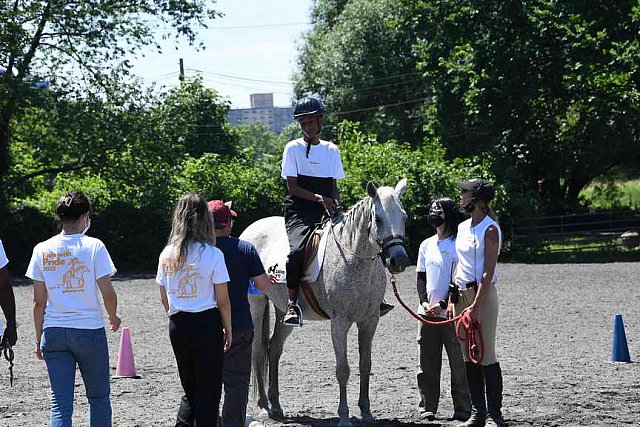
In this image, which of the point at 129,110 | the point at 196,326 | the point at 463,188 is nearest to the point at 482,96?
the point at 129,110

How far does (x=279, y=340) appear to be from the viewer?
29.7 ft

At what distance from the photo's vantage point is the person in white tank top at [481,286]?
715 centimetres

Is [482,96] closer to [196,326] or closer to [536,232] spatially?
Answer: [536,232]

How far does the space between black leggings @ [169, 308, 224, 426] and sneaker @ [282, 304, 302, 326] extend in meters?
2.24

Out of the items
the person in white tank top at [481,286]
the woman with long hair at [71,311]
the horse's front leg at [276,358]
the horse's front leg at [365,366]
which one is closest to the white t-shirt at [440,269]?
the horse's front leg at [365,366]

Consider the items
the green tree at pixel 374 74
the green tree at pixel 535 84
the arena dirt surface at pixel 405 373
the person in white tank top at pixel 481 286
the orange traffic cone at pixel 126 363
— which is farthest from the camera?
the green tree at pixel 374 74

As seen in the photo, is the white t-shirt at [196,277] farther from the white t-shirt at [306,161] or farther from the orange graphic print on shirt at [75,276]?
the white t-shirt at [306,161]

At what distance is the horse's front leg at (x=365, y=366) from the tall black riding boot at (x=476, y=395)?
0.89 m

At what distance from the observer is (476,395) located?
744cm

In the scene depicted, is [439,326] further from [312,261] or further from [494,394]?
[312,261]

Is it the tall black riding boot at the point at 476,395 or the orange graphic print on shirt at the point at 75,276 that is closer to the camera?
the orange graphic print on shirt at the point at 75,276

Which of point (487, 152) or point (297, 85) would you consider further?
point (297, 85)

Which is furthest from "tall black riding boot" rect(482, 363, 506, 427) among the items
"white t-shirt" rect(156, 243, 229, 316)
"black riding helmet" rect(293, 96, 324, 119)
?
"black riding helmet" rect(293, 96, 324, 119)

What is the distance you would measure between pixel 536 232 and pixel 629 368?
1805 cm
